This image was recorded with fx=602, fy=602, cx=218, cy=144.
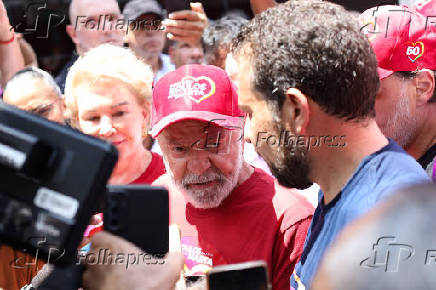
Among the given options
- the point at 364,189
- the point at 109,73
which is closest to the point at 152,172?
the point at 109,73

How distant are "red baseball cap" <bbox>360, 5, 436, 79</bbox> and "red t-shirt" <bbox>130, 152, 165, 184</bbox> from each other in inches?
44.8

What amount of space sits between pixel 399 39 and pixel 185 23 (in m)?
1.20

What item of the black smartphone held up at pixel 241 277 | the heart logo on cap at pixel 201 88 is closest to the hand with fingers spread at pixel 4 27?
the heart logo on cap at pixel 201 88

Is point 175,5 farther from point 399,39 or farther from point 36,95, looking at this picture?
point 399,39

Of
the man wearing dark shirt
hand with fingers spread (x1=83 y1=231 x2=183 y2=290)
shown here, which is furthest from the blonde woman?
hand with fingers spread (x1=83 y1=231 x2=183 y2=290)

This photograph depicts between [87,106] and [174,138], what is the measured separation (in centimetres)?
66

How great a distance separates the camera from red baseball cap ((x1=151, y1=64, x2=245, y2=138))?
7.95ft

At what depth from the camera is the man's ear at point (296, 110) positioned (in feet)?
5.85

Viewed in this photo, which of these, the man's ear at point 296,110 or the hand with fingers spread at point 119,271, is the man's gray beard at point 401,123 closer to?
the man's ear at point 296,110

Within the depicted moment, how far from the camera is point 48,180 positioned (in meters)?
1.20

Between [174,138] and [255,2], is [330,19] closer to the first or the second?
[174,138]

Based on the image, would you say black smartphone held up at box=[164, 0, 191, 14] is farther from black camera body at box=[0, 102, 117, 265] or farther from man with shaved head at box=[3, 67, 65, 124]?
black camera body at box=[0, 102, 117, 265]

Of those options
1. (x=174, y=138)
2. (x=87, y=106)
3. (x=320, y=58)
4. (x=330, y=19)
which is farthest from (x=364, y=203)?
(x=87, y=106)

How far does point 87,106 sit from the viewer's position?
292 cm
